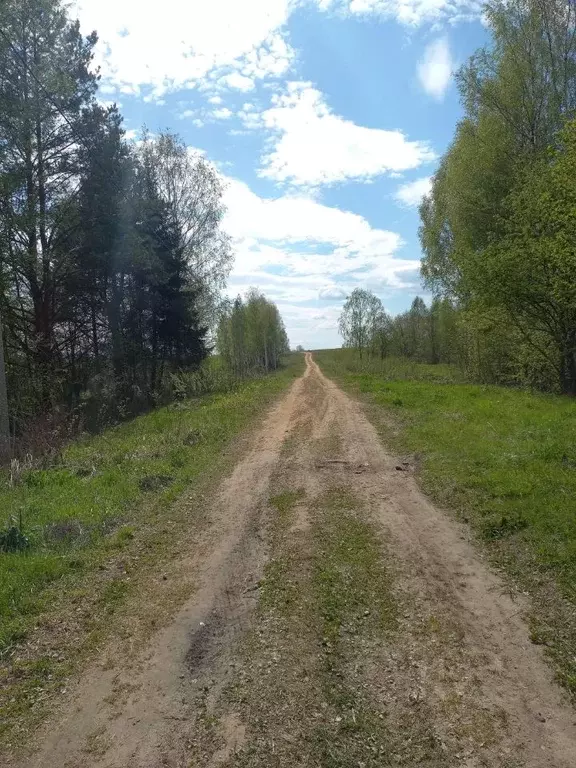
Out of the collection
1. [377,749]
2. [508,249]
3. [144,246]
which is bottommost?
[377,749]

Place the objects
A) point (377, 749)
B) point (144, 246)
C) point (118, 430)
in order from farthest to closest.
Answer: point (144, 246) → point (118, 430) → point (377, 749)

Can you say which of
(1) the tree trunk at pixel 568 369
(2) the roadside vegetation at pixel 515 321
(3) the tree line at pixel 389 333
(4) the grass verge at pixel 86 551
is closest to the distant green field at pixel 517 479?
(2) the roadside vegetation at pixel 515 321

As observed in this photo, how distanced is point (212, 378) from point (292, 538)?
76.2ft

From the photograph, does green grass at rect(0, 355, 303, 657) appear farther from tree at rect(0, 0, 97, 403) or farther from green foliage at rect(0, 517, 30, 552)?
tree at rect(0, 0, 97, 403)

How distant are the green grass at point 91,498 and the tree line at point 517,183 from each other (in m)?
10.4

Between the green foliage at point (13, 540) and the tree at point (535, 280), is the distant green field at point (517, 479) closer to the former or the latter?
the tree at point (535, 280)

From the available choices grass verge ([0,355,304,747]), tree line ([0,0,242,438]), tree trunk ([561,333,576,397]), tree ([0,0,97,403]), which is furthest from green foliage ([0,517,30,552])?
tree trunk ([561,333,576,397])

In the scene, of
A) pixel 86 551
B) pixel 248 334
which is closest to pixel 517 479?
pixel 86 551

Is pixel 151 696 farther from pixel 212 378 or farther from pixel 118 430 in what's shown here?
pixel 212 378

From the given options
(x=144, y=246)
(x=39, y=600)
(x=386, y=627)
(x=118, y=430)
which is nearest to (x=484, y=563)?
(x=386, y=627)

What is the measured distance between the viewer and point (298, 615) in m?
4.76

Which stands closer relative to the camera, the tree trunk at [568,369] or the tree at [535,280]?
the tree at [535,280]

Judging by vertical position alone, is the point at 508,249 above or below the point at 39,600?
above

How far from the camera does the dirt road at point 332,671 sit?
322 cm
